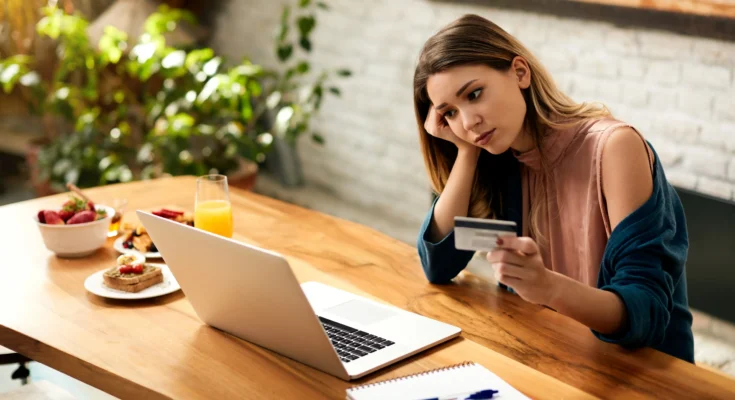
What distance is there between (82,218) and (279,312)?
725mm

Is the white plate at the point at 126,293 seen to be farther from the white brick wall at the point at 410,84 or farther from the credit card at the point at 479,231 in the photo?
the white brick wall at the point at 410,84

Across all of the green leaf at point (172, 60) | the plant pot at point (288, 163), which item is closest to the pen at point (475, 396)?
the green leaf at point (172, 60)

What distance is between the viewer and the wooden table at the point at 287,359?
119cm

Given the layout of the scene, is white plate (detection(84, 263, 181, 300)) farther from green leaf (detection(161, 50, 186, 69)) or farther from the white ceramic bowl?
green leaf (detection(161, 50, 186, 69))

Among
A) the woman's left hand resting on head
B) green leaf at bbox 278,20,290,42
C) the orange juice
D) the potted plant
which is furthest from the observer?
the potted plant

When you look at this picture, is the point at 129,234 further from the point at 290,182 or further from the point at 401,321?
the point at 290,182

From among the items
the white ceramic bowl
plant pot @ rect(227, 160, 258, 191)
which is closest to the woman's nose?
the white ceramic bowl

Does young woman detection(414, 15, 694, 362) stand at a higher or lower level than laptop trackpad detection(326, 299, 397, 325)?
higher

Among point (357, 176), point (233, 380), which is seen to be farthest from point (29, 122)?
point (233, 380)

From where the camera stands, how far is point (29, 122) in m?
4.92

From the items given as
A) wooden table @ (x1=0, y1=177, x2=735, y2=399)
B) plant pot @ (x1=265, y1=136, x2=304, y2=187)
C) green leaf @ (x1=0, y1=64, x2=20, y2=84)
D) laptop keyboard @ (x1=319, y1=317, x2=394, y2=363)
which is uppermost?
green leaf @ (x1=0, y1=64, x2=20, y2=84)

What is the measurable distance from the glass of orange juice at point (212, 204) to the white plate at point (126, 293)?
17 centimetres

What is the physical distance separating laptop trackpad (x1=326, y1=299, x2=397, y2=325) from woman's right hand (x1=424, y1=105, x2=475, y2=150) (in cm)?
40

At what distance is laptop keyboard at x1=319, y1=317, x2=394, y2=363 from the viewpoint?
1271 mm
